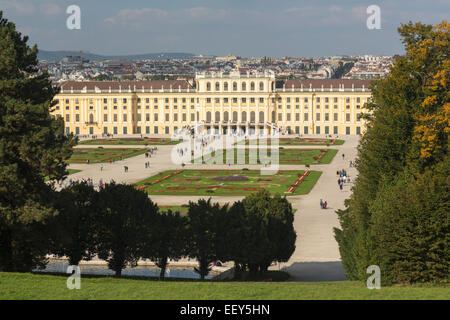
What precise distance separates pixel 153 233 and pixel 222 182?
28.6 metres

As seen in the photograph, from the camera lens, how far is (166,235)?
2720cm

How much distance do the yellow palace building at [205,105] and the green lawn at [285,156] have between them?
91.5 ft

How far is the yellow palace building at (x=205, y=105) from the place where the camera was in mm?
109875

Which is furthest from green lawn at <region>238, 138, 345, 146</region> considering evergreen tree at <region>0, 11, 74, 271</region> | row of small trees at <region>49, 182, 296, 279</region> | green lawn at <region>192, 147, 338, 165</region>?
evergreen tree at <region>0, 11, 74, 271</region>

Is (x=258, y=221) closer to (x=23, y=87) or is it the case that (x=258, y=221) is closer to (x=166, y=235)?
(x=166, y=235)

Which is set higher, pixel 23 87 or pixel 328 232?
pixel 23 87

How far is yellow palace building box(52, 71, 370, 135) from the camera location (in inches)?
4326

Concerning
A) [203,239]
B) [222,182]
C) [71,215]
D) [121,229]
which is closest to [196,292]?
[71,215]

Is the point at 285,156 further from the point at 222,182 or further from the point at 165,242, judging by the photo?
the point at 165,242

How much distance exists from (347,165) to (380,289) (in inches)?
1978

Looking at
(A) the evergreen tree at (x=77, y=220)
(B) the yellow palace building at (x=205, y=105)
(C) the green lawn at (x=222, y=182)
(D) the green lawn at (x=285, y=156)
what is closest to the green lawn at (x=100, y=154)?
(D) the green lawn at (x=285, y=156)

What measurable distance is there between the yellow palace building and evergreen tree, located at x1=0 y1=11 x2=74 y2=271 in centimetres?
8627

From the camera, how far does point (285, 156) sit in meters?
74.6
